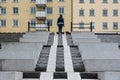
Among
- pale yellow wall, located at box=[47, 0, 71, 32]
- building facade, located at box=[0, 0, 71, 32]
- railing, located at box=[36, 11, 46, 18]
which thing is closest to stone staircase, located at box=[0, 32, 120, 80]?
railing, located at box=[36, 11, 46, 18]

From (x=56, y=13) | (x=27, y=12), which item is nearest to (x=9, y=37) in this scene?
(x=27, y=12)

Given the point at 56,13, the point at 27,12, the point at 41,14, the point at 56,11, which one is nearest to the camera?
the point at 41,14

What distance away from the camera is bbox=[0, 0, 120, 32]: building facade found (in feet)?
285

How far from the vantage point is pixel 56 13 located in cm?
8781

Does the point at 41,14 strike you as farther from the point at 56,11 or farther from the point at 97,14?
the point at 97,14

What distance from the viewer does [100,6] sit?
8825 centimetres

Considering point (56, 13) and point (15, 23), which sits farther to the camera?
point (56, 13)

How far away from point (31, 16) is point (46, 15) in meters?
2.80

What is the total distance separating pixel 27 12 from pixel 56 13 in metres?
5.41

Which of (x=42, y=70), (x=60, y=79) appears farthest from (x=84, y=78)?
(x=42, y=70)

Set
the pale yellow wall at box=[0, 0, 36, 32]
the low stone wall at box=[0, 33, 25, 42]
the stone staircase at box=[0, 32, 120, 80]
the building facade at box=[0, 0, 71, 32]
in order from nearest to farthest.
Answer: the stone staircase at box=[0, 32, 120, 80] < the low stone wall at box=[0, 33, 25, 42] < the building facade at box=[0, 0, 71, 32] < the pale yellow wall at box=[0, 0, 36, 32]

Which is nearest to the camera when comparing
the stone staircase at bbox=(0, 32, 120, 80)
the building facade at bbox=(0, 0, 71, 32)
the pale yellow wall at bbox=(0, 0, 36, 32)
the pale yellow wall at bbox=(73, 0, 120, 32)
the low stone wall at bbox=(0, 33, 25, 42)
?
the stone staircase at bbox=(0, 32, 120, 80)

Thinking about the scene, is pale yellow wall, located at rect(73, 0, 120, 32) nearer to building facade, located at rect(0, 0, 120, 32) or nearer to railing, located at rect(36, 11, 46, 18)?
building facade, located at rect(0, 0, 120, 32)

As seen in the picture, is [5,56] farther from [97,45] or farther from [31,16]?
[31,16]
